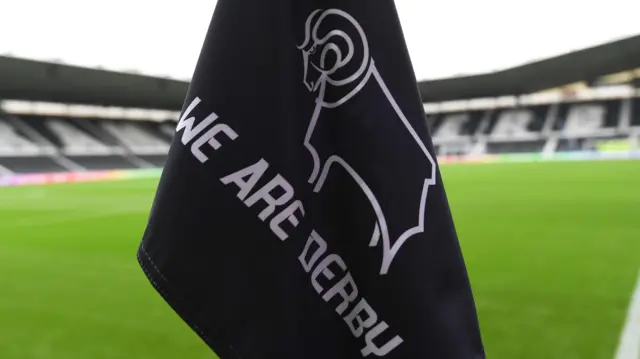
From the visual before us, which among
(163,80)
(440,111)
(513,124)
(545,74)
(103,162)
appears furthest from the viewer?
(440,111)

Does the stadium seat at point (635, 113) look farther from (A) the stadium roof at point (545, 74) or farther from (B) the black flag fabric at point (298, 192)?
(B) the black flag fabric at point (298, 192)

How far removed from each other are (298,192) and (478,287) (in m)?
2.48

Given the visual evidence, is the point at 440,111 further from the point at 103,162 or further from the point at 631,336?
the point at 631,336

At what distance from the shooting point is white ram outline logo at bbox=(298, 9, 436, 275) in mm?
769

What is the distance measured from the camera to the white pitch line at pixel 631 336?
1.90 m

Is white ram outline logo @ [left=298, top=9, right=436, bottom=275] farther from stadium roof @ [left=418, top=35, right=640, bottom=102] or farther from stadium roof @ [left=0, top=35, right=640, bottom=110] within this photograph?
stadium roof @ [left=0, top=35, right=640, bottom=110]

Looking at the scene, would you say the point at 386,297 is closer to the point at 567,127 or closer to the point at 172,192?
the point at 172,192

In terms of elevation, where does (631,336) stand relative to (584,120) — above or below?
above

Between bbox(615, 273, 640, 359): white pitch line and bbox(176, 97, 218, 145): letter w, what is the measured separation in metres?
1.84

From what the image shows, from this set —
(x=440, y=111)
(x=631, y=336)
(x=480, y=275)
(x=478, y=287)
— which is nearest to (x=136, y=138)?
(x=440, y=111)

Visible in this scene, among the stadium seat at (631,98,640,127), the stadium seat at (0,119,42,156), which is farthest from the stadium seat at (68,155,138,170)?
the stadium seat at (631,98,640,127)

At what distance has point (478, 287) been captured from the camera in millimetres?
2980

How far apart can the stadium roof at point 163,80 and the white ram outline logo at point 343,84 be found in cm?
2186

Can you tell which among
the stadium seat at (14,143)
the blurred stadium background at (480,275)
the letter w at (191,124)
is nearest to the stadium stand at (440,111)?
the stadium seat at (14,143)
